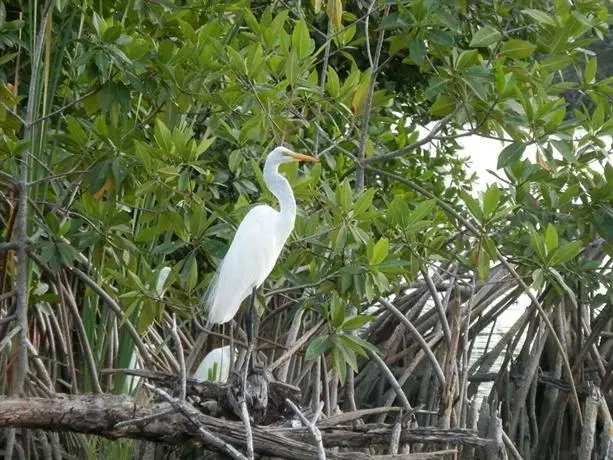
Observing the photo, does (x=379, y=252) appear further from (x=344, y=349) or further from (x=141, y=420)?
(x=141, y=420)

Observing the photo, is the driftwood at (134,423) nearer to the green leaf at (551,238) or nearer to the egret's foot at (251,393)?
the egret's foot at (251,393)

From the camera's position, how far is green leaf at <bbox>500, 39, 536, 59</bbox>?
13.8 feet

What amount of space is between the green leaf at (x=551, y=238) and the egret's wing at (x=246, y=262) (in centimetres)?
91

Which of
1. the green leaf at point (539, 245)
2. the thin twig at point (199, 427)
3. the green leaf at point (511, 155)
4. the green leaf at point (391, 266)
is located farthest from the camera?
the green leaf at point (511, 155)

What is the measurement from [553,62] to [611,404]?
2.37m

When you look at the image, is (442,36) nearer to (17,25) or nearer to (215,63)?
(215,63)

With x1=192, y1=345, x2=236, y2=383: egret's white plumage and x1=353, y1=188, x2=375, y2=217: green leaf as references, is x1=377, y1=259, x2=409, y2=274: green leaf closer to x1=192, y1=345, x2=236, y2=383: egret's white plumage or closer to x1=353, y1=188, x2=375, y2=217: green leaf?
x1=353, y1=188, x2=375, y2=217: green leaf

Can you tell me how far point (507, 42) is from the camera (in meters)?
4.27

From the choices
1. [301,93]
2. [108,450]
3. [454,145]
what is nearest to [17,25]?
[301,93]

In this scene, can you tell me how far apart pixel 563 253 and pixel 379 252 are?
2.18 feet

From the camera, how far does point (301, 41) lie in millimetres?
3955

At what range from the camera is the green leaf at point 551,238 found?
3954 millimetres

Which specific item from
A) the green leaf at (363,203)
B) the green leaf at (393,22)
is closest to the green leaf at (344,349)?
the green leaf at (363,203)

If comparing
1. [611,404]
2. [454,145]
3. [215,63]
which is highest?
[454,145]
